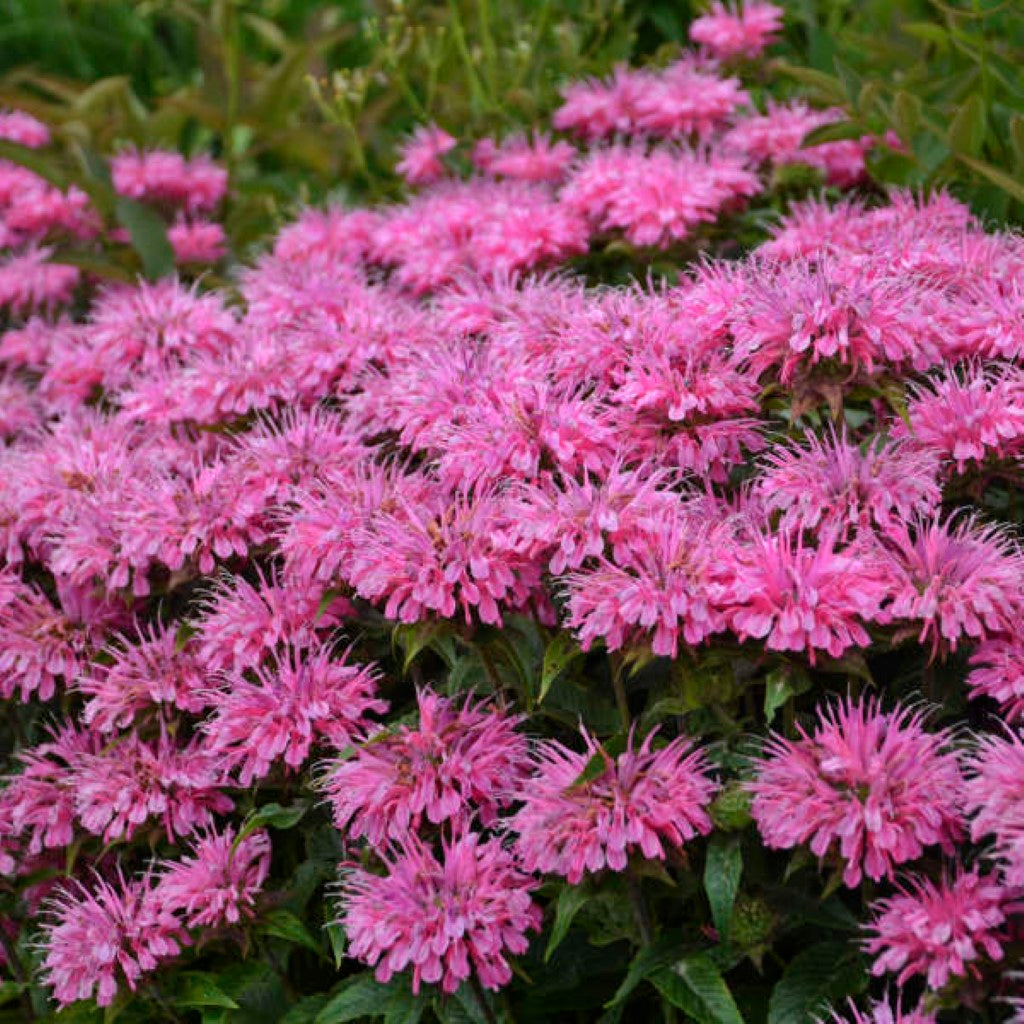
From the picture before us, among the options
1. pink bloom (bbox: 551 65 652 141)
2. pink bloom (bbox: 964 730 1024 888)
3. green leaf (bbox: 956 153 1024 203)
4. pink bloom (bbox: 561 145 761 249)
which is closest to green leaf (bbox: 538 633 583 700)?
pink bloom (bbox: 964 730 1024 888)

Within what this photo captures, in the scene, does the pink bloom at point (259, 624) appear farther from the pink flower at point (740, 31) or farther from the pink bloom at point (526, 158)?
the pink flower at point (740, 31)

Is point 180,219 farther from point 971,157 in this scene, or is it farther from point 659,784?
point 659,784

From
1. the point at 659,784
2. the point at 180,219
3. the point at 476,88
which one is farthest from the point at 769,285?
the point at 180,219

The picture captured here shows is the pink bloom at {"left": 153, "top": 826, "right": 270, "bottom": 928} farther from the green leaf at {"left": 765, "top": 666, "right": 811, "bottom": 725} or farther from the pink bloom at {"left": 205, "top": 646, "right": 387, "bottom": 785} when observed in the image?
the green leaf at {"left": 765, "top": 666, "right": 811, "bottom": 725}

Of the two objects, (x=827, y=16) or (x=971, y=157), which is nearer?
(x=971, y=157)

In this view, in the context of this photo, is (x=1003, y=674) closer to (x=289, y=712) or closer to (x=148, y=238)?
(x=289, y=712)

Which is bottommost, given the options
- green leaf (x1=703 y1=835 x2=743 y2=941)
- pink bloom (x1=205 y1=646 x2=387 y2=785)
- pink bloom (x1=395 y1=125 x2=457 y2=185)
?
pink bloom (x1=395 y1=125 x2=457 y2=185)
